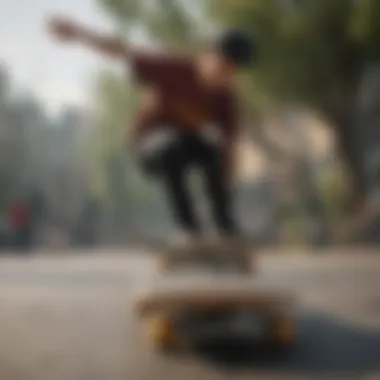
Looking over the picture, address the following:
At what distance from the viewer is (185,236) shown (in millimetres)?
1245

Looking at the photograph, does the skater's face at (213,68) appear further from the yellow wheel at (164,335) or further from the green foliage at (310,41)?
the yellow wheel at (164,335)

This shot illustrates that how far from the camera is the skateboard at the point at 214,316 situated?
93 cm

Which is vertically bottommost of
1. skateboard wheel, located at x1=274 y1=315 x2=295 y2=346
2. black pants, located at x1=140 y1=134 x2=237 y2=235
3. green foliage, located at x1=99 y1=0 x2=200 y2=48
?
skateboard wheel, located at x1=274 y1=315 x2=295 y2=346

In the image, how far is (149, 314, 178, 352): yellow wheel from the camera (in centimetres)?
98

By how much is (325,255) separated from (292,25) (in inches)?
17.9

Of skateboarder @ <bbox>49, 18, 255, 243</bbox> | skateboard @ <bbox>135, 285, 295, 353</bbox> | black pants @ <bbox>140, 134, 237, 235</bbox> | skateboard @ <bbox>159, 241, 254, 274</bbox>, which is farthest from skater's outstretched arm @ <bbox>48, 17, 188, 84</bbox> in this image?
skateboard @ <bbox>135, 285, 295, 353</bbox>

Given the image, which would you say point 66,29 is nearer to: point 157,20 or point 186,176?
point 157,20

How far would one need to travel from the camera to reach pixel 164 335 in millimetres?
980

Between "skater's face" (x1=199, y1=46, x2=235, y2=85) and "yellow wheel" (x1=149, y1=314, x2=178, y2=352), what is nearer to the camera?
"yellow wheel" (x1=149, y1=314, x2=178, y2=352)

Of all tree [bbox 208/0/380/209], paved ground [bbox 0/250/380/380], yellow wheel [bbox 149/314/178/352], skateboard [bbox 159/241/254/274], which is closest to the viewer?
paved ground [bbox 0/250/380/380]

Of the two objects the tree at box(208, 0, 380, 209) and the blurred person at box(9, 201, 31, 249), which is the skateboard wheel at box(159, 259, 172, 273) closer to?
the blurred person at box(9, 201, 31, 249)

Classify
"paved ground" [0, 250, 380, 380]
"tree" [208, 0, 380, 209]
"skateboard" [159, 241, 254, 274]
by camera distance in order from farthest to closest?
"tree" [208, 0, 380, 209] < "skateboard" [159, 241, 254, 274] < "paved ground" [0, 250, 380, 380]

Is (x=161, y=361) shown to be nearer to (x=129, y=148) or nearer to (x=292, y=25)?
(x=129, y=148)

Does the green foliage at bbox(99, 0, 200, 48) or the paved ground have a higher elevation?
the green foliage at bbox(99, 0, 200, 48)
